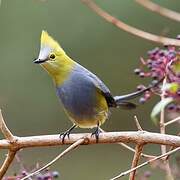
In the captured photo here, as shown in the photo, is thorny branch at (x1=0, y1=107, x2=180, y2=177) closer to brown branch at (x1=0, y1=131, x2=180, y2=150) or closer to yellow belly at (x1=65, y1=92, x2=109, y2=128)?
brown branch at (x1=0, y1=131, x2=180, y2=150)

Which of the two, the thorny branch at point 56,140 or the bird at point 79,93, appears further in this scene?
the bird at point 79,93

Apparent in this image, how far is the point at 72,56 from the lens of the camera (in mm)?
4184

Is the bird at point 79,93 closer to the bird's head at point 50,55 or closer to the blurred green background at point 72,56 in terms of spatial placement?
the bird's head at point 50,55

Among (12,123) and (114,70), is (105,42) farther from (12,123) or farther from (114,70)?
(12,123)

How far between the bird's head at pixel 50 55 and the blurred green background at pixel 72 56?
2.04 metres

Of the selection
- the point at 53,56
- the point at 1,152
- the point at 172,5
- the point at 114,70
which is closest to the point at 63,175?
the point at 1,152

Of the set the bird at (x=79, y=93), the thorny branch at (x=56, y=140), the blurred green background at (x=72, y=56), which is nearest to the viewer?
the thorny branch at (x=56, y=140)

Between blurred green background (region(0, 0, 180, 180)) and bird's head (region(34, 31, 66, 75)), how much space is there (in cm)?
204

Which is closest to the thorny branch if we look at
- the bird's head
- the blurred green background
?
the bird's head

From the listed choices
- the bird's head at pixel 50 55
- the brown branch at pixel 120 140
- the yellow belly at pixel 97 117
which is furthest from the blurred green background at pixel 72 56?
the brown branch at pixel 120 140

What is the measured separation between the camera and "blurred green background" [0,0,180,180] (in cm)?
404

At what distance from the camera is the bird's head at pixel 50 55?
5.60ft

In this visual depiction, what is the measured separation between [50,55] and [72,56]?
7.95 ft

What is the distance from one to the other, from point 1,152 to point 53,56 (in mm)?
2655
